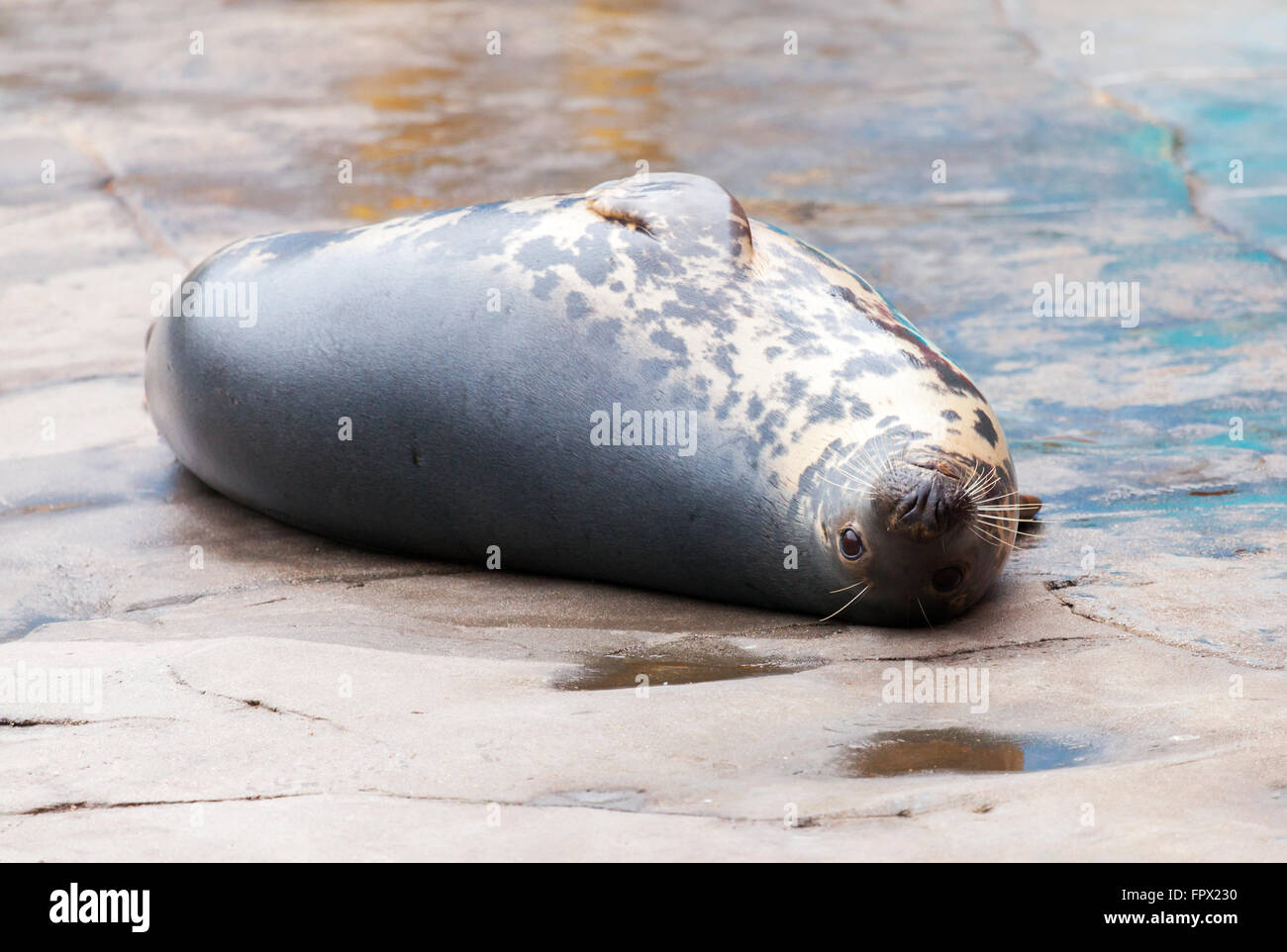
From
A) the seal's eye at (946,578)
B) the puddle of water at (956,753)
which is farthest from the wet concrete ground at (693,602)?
the seal's eye at (946,578)

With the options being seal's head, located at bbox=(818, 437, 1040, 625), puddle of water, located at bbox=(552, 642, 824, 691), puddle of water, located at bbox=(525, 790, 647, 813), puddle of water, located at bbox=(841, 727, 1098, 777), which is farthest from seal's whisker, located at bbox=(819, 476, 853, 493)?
puddle of water, located at bbox=(525, 790, 647, 813)

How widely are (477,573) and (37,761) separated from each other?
4.54 ft

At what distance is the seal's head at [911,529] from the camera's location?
323 centimetres

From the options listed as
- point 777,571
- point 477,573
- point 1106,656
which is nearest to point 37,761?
point 477,573

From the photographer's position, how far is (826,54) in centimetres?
973

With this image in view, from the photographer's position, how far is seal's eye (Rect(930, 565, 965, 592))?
3348 millimetres

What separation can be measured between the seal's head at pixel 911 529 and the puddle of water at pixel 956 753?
55 centimetres

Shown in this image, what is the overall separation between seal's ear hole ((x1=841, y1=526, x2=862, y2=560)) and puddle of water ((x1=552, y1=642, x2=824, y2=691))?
26 centimetres

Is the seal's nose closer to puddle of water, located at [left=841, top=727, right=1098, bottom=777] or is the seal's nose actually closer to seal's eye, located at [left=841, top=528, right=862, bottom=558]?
seal's eye, located at [left=841, top=528, right=862, bottom=558]

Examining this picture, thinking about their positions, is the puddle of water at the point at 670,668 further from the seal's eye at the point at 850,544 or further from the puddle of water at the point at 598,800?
the puddle of water at the point at 598,800

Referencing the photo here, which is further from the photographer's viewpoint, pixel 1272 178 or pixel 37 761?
pixel 1272 178

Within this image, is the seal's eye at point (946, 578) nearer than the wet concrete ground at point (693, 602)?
No

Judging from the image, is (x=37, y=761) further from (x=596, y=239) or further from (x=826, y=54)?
(x=826, y=54)

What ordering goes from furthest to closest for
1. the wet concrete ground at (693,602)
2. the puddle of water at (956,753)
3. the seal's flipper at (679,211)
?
the seal's flipper at (679,211) → the puddle of water at (956,753) → the wet concrete ground at (693,602)
